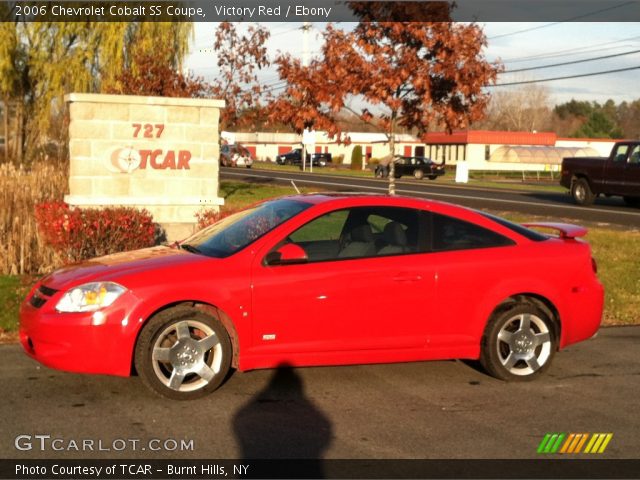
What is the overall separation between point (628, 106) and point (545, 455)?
159422 mm

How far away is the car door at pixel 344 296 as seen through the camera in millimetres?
6863

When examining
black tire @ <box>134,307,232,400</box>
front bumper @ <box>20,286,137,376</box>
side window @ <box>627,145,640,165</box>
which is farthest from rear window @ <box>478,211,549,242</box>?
side window @ <box>627,145,640,165</box>

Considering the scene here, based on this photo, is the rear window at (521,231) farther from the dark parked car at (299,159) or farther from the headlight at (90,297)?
the dark parked car at (299,159)

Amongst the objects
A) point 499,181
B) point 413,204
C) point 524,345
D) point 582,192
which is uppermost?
point 413,204

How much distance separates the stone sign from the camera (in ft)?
42.6

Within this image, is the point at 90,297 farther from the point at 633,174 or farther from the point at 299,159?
the point at 299,159

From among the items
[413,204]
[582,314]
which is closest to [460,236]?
[413,204]

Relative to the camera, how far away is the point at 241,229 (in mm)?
7602

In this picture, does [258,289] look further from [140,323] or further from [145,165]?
[145,165]

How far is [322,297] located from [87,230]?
5004 millimetres

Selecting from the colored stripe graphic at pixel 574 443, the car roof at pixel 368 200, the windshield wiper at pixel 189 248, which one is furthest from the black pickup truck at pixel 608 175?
the colored stripe graphic at pixel 574 443

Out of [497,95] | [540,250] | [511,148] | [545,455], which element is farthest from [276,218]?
[497,95]

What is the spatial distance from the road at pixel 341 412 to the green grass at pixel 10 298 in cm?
142

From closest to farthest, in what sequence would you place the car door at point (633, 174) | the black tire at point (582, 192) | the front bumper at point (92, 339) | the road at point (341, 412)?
the road at point (341, 412), the front bumper at point (92, 339), the car door at point (633, 174), the black tire at point (582, 192)
